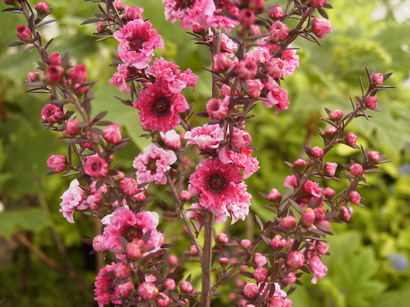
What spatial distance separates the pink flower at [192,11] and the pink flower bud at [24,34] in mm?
147

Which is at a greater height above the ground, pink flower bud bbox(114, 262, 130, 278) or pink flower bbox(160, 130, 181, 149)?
pink flower bbox(160, 130, 181, 149)

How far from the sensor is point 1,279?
155 centimetres

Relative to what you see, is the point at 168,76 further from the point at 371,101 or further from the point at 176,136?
the point at 371,101

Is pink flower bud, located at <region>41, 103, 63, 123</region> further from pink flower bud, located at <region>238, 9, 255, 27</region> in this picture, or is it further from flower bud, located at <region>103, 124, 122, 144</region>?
pink flower bud, located at <region>238, 9, 255, 27</region>

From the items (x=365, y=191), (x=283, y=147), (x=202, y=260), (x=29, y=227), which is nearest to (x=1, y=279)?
(x=29, y=227)

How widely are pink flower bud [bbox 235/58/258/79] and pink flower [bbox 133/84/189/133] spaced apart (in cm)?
10

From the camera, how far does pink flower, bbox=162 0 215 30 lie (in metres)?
0.42

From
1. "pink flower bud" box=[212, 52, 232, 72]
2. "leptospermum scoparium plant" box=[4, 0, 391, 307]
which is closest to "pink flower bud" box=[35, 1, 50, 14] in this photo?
"leptospermum scoparium plant" box=[4, 0, 391, 307]

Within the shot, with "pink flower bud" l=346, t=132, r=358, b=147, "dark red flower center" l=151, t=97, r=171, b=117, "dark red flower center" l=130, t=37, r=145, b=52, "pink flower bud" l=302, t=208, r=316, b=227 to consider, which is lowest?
"pink flower bud" l=302, t=208, r=316, b=227

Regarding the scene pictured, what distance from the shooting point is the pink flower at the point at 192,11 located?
42cm

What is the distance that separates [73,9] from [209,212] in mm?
1241

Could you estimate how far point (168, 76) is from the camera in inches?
17.8

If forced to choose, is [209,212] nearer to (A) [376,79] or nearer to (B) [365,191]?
(A) [376,79]

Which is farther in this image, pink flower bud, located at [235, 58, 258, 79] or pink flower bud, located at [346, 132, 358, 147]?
pink flower bud, located at [346, 132, 358, 147]
